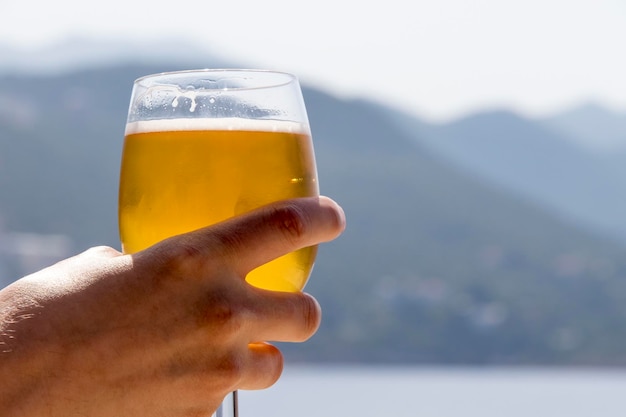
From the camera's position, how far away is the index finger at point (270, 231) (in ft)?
2.34

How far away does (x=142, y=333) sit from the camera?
0.68 meters

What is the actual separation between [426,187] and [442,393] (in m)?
5.32

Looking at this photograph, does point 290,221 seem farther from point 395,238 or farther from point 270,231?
point 395,238

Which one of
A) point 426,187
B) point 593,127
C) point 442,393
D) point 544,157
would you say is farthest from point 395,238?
point 593,127

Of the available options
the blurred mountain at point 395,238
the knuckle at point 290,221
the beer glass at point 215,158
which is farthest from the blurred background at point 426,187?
the knuckle at point 290,221

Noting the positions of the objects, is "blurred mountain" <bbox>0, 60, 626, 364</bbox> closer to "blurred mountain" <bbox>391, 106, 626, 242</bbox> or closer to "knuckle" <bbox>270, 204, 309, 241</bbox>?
"blurred mountain" <bbox>391, 106, 626, 242</bbox>

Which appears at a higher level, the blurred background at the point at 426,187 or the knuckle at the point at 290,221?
the knuckle at the point at 290,221

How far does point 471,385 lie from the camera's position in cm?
2583

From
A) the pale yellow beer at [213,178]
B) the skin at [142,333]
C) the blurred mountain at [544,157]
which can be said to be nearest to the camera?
the skin at [142,333]

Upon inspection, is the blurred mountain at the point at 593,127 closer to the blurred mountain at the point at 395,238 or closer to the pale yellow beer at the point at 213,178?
the blurred mountain at the point at 395,238

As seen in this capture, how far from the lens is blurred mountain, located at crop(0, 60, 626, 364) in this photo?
2073 cm

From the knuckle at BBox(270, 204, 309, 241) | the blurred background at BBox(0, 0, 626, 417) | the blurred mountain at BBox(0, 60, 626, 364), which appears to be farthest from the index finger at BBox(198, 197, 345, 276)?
the blurred mountain at BBox(0, 60, 626, 364)

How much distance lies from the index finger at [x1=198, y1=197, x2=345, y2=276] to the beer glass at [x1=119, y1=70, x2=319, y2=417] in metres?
0.06

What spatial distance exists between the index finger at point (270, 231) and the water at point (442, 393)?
693 inches
